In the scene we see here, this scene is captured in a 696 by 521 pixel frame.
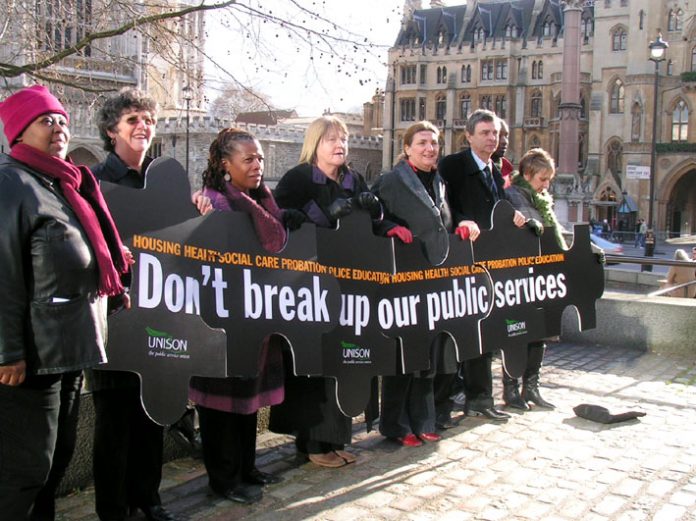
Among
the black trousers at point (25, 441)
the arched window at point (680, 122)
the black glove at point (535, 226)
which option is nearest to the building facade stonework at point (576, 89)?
the arched window at point (680, 122)

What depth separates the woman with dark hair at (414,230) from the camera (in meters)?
5.75

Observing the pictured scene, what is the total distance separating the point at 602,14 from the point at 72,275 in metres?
64.4

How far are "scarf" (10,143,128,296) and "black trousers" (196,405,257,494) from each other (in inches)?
53.0

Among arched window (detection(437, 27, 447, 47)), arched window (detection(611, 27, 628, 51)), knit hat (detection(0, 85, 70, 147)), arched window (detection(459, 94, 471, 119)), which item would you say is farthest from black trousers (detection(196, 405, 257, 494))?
arched window (detection(437, 27, 447, 47))

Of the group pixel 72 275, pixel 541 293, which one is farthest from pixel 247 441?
pixel 541 293

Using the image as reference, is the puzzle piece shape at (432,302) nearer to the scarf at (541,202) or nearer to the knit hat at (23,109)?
the scarf at (541,202)

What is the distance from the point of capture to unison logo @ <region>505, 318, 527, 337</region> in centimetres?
638

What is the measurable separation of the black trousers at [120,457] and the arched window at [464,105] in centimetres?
7257

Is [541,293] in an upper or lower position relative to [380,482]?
upper

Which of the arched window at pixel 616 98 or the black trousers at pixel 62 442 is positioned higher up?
the arched window at pixel 616 98

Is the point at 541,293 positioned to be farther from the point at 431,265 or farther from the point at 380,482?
the point at 380,482

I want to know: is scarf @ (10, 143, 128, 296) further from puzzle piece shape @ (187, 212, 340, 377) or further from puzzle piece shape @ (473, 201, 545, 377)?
puzzle piece shape @ (473, 201, 545, 377)

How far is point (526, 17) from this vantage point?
74.2 meters

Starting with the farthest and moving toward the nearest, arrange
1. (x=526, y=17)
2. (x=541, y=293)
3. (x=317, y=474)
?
1. (x=526, y=17)
2. (x=541, y=293)
3. (x=317, y=474)
